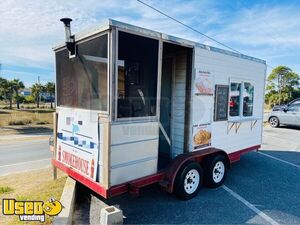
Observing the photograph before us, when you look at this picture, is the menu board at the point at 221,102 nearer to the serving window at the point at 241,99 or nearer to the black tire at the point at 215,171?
the serving window at the point at 241,99

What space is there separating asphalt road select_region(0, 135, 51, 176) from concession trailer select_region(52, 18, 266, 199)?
7.86 ft

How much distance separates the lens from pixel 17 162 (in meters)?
6.84

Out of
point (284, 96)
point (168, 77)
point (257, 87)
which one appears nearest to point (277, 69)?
point (284, 96)

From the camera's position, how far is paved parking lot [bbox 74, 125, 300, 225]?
3.59 metres

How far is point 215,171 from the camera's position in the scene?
4.81 meters

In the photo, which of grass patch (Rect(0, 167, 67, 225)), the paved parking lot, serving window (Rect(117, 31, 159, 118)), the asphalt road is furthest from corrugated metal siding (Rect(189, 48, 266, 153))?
the asphalt road

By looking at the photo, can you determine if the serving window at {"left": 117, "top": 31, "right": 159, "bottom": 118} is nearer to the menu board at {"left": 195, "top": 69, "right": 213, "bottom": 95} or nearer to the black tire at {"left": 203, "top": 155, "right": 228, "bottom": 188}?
the menu board at {"left": 195, "top": 69, "right": 213, "bottom": 95}

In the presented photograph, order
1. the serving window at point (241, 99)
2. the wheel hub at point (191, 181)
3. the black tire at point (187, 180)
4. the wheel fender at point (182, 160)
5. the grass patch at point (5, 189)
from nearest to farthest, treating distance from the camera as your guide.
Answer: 1. the wheel fender at point (182, 160)
2. the black tire at point (187, 180)
3. the wheel hub at point (191, 181)
4. the grass patch at point (5, 189)
5. the serving window at point (241, 99)

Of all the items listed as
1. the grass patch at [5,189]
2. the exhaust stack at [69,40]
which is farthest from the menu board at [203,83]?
the grass patch at [5,189]

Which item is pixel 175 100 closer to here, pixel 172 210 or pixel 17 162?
pixel 172 210

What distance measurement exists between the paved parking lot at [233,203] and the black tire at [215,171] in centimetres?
14

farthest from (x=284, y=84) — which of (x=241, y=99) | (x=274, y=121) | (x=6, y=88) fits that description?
(x=6, y=88)

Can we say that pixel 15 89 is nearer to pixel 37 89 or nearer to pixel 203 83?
pixel 37 89

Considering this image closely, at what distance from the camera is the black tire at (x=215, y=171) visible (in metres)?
4.64
